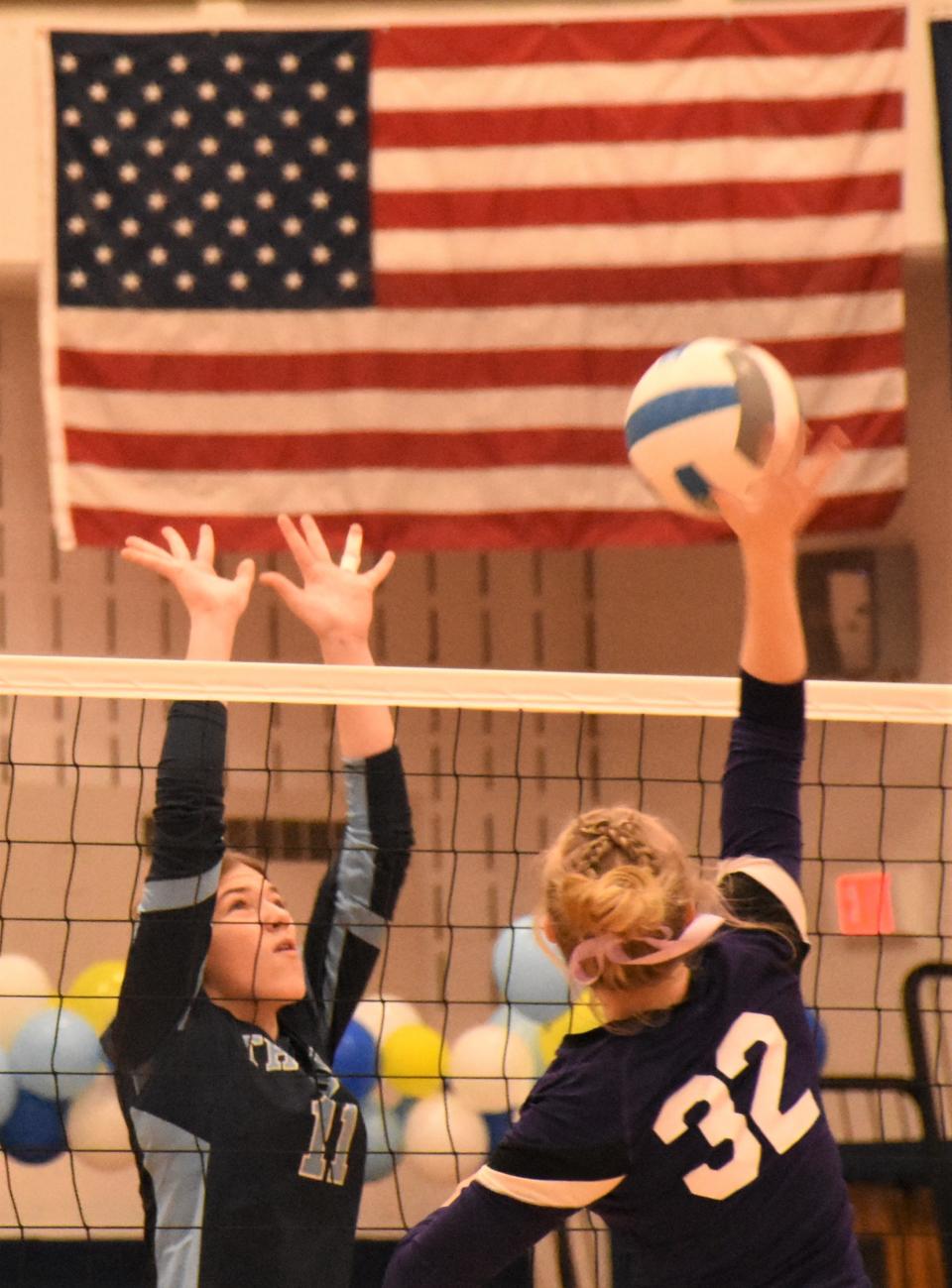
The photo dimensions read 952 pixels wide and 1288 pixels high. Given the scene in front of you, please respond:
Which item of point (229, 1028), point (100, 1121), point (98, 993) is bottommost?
point (100, 1121)

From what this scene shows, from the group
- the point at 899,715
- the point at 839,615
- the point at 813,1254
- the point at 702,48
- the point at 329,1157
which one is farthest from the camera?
the point at 839,615

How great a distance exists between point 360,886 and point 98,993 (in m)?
2.47

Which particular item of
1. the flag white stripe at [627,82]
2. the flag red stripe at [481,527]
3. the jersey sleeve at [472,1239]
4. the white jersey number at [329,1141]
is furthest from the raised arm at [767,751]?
the flag white stripe at [627,82]

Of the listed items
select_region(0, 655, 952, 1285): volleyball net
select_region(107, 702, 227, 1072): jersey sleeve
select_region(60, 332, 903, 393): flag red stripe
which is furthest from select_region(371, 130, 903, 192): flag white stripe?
select_region(107, 702, 227, 1072): jersey sleeve

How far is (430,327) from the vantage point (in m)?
6.70

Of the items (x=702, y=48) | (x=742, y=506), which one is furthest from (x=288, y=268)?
(x=742, y=506)

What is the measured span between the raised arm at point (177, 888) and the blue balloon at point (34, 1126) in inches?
94.1

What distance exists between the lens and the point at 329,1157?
3.07m

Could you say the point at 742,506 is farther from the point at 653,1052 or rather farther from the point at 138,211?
the point at 138,211

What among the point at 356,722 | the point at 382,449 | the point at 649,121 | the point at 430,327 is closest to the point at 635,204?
the point at 649,121

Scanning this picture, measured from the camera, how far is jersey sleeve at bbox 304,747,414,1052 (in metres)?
3.39

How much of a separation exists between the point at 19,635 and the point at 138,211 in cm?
200

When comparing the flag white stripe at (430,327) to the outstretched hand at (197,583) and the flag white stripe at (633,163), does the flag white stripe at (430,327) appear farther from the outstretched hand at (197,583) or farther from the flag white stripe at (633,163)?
the outstretched hand at (197,583)

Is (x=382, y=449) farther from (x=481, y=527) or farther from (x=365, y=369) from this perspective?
(x=481, y=527)
